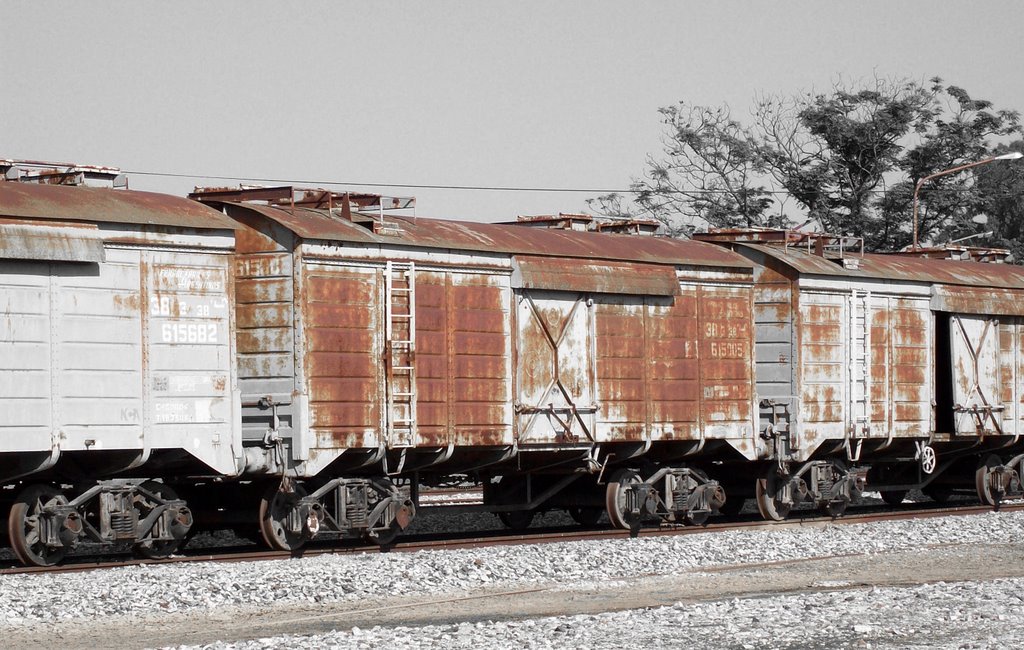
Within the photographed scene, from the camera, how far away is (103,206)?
618 inches

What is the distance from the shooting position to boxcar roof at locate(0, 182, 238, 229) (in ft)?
49.4

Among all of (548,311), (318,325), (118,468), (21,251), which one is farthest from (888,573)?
(21,251)

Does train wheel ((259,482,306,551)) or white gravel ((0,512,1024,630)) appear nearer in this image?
white gravel ((0,512,1024,630))

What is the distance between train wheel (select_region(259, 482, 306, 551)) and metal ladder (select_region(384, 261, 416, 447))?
1.38 m

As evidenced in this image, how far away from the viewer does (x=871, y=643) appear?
11.5 metres

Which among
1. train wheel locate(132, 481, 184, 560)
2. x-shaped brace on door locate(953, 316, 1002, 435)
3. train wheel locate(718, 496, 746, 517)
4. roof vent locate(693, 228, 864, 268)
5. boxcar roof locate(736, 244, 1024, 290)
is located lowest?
train wheel locate(718, 496, 746, 517)

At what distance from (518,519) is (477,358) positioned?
178 inches

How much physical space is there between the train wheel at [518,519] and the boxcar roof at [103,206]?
7.76m

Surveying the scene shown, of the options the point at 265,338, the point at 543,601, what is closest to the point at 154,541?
the point at 265,338

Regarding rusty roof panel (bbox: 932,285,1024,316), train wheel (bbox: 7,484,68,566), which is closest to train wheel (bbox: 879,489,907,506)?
rusty roof panel (bbox: 932,285,1024,316)

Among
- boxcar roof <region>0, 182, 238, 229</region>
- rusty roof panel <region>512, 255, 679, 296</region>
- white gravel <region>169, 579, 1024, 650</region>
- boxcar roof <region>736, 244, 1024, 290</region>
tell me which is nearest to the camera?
white gravel <region>169, 579, 1024, 650</region>

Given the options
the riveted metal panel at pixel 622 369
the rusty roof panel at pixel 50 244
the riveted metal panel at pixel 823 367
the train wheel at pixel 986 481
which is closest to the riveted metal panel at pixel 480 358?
the riveted metal panel at pixel 622 369

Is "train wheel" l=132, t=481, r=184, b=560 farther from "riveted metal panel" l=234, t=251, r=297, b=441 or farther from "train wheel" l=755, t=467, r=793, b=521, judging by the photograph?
"train wheel" l=755, t=467, r=793, b=521

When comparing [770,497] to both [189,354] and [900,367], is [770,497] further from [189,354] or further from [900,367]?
[189,354]
